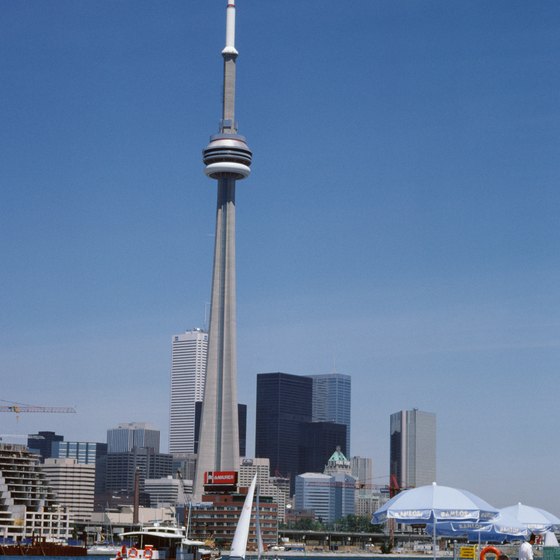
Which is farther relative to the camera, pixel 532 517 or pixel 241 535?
pixel 241 535

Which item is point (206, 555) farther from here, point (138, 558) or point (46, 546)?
point (46, 546)

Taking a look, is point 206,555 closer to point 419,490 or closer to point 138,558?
point 138,558

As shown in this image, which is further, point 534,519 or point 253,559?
point 253,559

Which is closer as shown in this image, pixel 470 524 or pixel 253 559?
pixel 470 524

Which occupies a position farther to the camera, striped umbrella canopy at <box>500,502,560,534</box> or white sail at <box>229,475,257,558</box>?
white sail at <box>229,475,257,558</box>

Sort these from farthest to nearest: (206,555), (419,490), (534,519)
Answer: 1. (206,555)
2. (534,519)
3. (419,490)

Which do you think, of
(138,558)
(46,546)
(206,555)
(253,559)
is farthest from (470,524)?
(46,546)

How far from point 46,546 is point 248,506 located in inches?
4812

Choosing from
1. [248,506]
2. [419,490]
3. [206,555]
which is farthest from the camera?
[206,555]

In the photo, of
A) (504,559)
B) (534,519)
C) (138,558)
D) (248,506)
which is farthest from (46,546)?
(504,559)

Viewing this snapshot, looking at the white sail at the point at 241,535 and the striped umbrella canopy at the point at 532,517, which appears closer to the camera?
the striped umbrella canopy at the point at 532,517

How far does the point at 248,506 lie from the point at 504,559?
27.9 meters

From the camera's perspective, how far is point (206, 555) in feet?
331

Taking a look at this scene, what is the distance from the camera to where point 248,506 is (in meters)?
64.8
